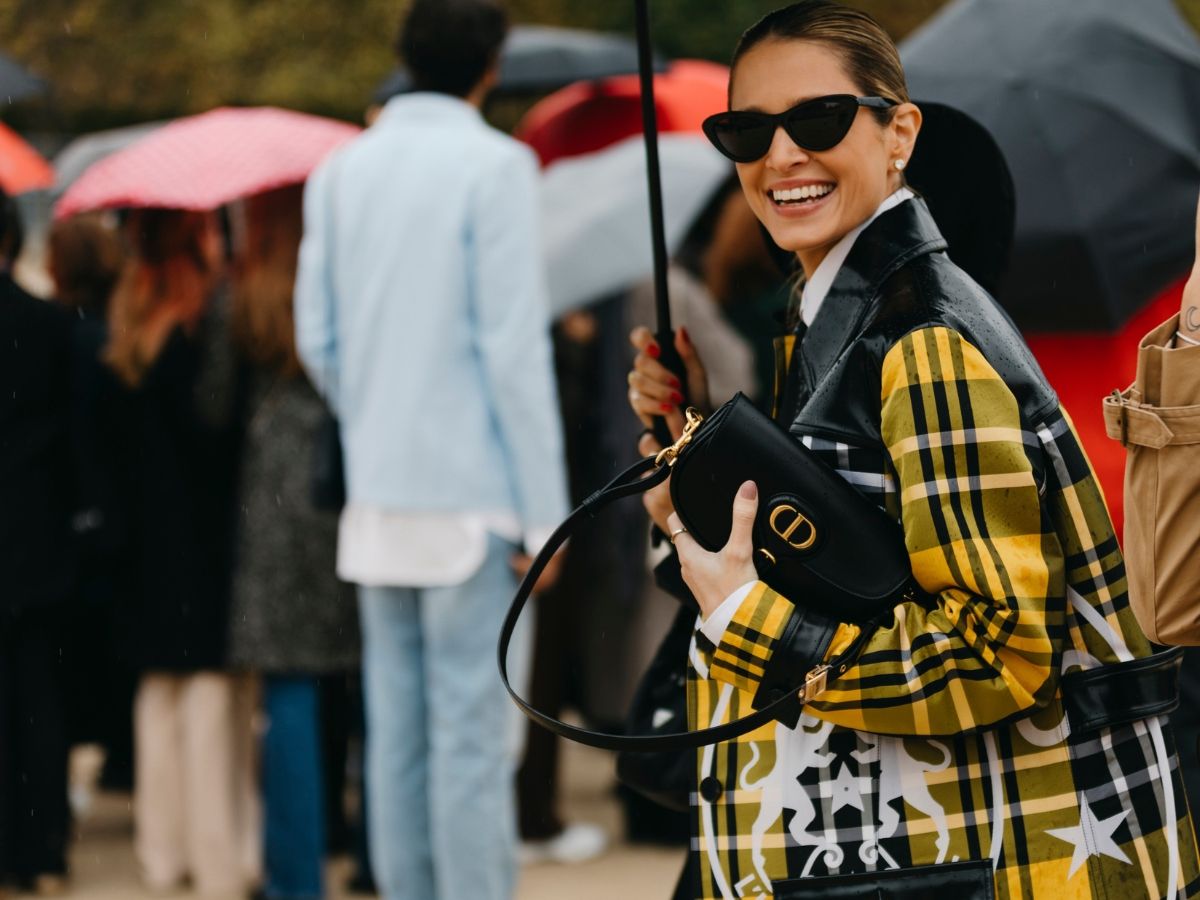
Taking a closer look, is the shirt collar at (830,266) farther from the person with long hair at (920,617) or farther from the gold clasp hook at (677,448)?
the gold clasp hook at (677,448)

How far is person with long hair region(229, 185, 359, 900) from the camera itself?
508cm

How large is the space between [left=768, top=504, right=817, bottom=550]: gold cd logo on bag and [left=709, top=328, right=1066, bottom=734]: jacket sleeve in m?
0.11

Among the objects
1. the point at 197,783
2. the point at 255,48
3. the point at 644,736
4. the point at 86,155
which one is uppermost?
the point at 255,48

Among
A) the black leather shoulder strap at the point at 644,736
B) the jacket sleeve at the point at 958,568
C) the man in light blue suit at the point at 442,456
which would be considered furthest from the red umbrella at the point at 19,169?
the jacket sleeve at the point at 958,568

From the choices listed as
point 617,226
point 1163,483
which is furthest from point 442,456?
point 1163,483

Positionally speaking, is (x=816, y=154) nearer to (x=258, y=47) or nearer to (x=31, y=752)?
(x=31, y=752)

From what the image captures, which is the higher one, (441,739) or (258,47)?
(258,47)

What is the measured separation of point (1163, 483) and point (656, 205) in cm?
97

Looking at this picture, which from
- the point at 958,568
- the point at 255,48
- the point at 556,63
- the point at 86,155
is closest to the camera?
the point at 958,568

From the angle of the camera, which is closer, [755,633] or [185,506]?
[755,633]

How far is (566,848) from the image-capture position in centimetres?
570

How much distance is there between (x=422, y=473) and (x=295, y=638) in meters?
1.29

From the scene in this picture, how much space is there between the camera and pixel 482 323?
406 cm

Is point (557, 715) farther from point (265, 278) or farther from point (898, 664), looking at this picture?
point (898, 664)
